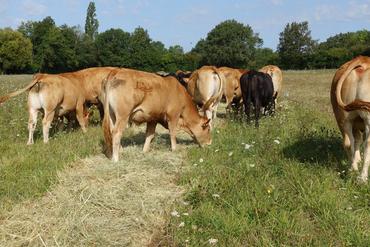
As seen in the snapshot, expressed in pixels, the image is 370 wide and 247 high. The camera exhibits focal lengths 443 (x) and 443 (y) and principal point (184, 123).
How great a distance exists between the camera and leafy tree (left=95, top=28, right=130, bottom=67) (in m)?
81.6

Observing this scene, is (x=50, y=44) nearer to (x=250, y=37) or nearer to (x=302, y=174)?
(x=250, y=37)

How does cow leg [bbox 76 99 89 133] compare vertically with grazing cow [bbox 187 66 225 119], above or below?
below

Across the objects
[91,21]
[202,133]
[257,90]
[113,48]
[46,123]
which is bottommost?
[202,133]

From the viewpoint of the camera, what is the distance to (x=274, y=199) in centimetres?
549

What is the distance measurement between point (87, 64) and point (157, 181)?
263ft

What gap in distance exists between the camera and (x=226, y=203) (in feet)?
18.1

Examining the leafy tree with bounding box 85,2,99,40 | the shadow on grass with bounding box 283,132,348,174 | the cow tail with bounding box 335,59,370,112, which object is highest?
the leafy tree with bounding box 85,2,99,40

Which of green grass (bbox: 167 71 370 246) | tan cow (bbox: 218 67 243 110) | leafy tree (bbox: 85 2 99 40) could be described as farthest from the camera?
leafy tree (bbox: 85 2 99 40)

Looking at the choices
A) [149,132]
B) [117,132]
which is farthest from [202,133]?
[117,132]

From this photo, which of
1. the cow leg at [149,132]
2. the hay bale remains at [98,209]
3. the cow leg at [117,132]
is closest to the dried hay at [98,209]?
the hay bale remains at [98,209]

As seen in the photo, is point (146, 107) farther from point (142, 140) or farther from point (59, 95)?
point (59, 95)

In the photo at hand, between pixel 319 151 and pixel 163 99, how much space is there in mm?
3053

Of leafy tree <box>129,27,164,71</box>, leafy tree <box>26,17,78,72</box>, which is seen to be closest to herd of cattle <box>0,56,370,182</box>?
leafy tree <box>26,17,78,72</box>

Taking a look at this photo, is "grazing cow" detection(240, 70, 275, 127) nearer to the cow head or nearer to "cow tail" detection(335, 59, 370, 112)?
the cow head
